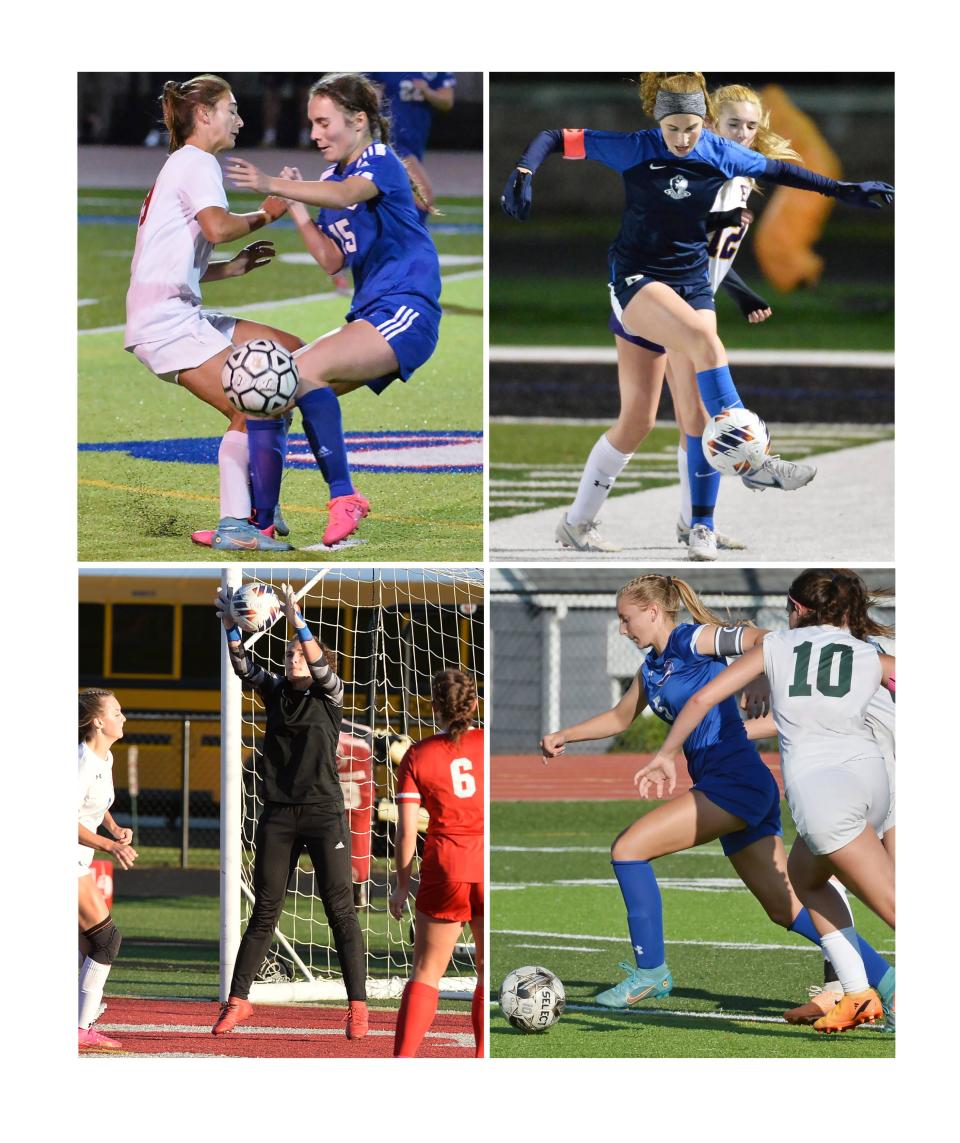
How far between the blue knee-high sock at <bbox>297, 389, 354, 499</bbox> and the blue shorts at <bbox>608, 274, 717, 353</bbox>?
1.01 metres

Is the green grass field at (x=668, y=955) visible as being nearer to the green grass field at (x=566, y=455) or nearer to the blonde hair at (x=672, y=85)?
the green grass field at (x=566, y=455)

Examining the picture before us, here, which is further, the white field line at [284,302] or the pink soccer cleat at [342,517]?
the white field line at [284,302]

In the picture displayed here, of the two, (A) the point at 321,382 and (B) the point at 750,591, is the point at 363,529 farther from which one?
(B) the point at 750,591

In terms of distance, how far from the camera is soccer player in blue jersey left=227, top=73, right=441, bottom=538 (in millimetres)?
5234

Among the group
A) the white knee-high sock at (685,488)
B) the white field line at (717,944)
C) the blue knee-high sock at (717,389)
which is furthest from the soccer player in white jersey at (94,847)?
the white field line at (717,944)

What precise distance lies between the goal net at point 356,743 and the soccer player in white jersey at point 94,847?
611mm

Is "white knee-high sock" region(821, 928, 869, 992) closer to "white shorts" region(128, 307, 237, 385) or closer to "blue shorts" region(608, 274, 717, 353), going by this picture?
"blue shorts" region(608, 274, 717, 353)

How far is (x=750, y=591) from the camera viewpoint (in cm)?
1304

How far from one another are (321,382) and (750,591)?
829 centimetres

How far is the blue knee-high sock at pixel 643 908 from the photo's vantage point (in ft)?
16.8

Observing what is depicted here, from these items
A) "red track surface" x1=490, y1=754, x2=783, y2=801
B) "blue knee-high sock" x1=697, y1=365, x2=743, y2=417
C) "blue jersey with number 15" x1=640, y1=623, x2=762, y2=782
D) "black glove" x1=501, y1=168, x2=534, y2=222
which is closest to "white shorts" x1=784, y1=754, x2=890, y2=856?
"blue jersey with number 15" x1=640, y1=623, x2=762, y2=782

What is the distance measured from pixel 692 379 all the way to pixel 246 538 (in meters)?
1.61

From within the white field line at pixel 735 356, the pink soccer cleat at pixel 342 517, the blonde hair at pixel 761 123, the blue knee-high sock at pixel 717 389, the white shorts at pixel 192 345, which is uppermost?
the white field line at pixel 735 356
